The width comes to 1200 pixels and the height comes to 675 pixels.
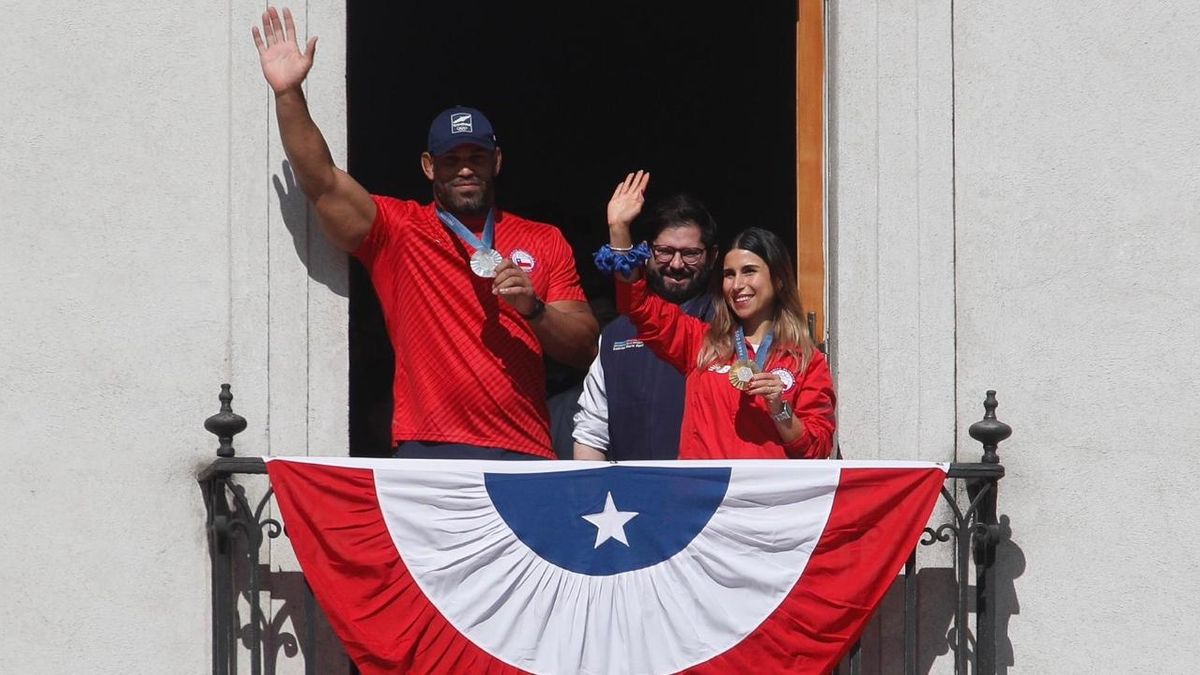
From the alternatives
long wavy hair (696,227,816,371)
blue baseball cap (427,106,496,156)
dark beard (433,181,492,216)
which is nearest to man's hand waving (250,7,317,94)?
blue baseball cap (427,106,496,156)

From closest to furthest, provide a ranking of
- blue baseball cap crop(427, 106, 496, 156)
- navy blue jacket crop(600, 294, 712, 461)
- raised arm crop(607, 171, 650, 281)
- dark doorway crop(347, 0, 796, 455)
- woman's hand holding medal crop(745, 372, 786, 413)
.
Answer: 1. woman's hand holding medal crop(745, 372, 786, 413)
2. raised arm crop(607, 171, 650, 281)
3. blue baseball cap crop(427, 106, 496, 156)
4. navy blue jacket crop(600, 294, 712, 461)
5. dark doorway crop(347, 0, 796, 455)

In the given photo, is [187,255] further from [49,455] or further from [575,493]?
[575,493]

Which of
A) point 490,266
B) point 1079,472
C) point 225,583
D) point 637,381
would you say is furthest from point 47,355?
point 1079,472

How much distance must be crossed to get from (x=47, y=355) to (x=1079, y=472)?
11.1ft

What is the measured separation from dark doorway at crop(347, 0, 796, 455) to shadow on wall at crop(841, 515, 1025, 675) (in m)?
4.24

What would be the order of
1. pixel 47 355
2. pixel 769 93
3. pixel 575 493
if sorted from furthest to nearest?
pixel 769 93 < pixel 47 355 < pixel 575 493

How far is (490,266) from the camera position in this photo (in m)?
6.07

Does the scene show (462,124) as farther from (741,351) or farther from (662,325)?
(741,351)

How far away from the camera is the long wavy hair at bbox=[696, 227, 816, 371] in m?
6.13

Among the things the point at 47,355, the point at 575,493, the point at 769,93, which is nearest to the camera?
the point at 575,493

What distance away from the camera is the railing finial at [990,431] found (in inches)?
238

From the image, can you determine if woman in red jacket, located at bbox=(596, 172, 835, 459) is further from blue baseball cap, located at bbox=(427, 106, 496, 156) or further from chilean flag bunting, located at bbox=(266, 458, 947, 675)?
blue baseball cap, located at bbox=(427, 106, 496, 156)

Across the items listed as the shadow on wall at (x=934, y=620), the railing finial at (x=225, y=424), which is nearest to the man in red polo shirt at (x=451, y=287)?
the railing finial at (x=225, y=424)

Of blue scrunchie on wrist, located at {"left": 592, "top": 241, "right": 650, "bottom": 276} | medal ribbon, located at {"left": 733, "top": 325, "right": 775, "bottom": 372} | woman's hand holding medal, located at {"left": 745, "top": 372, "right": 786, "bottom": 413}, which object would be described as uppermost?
blue scrunchie on wrist, located at {"left": 592, "top": 241, "right": 650, "bottom": 276}
